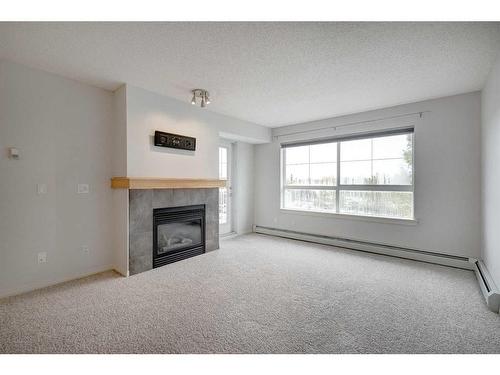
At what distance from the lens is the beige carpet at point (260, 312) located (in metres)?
1.65

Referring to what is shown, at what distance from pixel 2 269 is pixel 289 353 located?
2.94 meters

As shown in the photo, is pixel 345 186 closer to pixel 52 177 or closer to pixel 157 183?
pixel 157 183

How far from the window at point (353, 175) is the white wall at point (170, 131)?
5.43 feet

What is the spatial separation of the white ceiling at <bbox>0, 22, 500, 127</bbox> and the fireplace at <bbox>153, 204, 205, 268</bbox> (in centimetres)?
172

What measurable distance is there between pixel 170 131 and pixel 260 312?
8.83 feet

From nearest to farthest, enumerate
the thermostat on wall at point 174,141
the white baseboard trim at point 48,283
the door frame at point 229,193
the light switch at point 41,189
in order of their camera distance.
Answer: the white baseboard trim at point 48,283
the light switch at point 41,189
the thermostat on wall at point 174,141
the door frame at point 229,193

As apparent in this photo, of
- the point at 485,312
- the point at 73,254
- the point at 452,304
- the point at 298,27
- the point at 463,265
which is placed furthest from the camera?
the point at 463,265

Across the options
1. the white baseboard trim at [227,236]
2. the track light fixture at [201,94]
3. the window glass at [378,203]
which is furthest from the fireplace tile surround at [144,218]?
the window glass at [378,203]

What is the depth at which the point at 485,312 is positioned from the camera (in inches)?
82.2

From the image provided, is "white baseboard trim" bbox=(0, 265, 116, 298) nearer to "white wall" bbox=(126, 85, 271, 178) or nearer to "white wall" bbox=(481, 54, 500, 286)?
"white wall" bbox=(126, 85, 271, 178)

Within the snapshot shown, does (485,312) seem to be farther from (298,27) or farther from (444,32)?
(298,27)

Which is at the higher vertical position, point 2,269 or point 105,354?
point 2,269

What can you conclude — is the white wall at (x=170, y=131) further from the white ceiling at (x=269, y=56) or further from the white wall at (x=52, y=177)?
the white wall at (x=52, y=177)
